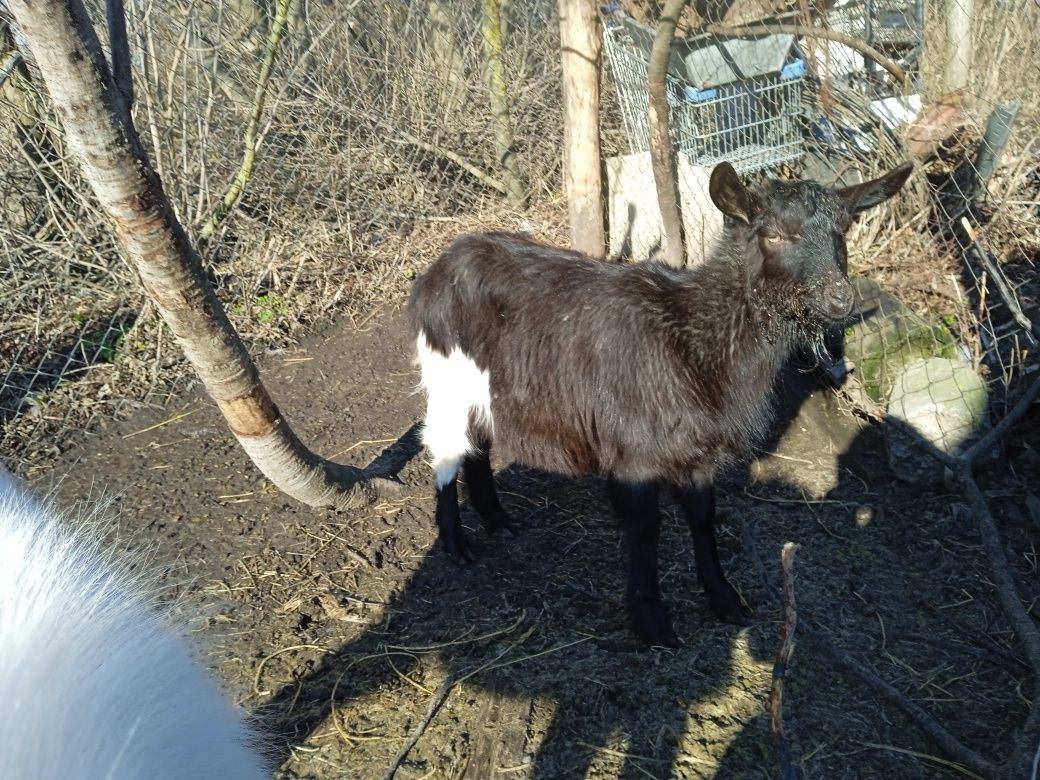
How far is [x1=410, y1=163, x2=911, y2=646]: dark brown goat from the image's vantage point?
2.89m

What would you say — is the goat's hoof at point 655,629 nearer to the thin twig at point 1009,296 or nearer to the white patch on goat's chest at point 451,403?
the white patch on goat's chest at point 451,403

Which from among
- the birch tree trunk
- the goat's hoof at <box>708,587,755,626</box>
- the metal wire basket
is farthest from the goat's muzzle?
the birch tree trunk

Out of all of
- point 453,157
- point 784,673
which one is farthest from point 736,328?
point 453,157

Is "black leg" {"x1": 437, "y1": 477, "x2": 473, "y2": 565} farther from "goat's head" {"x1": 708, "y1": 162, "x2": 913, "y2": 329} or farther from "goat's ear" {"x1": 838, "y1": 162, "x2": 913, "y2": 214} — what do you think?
"goat's ear" {"x1": 838, "y1": 162, "x2": 913, "y2": 214}

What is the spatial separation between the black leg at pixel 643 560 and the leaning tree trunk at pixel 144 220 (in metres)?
1.55

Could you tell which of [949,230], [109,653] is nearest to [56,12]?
[109,653]

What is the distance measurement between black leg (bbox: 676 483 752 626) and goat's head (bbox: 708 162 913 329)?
893mm

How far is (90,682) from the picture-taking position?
4.03 ft

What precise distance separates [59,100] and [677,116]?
4.39 metres

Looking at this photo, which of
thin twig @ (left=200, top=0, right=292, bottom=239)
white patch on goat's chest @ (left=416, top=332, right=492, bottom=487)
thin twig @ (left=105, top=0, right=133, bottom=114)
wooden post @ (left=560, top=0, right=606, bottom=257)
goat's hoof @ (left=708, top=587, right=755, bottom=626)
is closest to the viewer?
thin twig @ (left=105, top=0, right=133, bottom=114)

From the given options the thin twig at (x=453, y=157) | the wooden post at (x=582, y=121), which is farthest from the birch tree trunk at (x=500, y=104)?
the wooden post at (x=582, y=121)

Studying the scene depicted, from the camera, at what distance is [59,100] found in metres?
2.37

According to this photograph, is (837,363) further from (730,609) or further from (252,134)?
(252,134)

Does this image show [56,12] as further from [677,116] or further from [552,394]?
[677,116]
